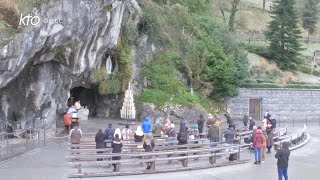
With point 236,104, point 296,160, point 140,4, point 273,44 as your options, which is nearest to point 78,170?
point 296,160

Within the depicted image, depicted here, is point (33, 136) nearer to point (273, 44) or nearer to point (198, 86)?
point (198, 86)

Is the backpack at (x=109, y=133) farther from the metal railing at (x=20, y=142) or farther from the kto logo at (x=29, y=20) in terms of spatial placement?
the kto logo at (x=29, y=20)

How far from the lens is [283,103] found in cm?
4356

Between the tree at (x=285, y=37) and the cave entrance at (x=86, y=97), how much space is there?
2076cm

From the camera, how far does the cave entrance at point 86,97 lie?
3638 cm

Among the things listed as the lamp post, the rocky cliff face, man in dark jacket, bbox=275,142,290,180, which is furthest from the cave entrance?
man in dark jacket, bbox=275,142,290,180

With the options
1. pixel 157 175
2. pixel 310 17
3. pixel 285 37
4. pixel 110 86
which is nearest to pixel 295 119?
pixel 285 37

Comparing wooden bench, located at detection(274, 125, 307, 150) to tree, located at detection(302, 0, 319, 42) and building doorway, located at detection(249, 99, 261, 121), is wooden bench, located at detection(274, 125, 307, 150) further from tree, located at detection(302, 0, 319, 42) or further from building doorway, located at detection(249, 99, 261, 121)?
tree, located at detection(302, 0, 319, 42)

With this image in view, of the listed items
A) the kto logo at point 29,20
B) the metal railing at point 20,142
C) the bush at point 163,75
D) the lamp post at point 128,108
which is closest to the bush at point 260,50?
the bush at point 163,75

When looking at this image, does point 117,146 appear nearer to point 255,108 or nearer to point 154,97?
point 154,97

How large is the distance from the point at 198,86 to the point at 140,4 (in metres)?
8.20

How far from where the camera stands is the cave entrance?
36.4 meters

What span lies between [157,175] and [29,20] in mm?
9301

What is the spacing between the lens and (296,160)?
22375mm
